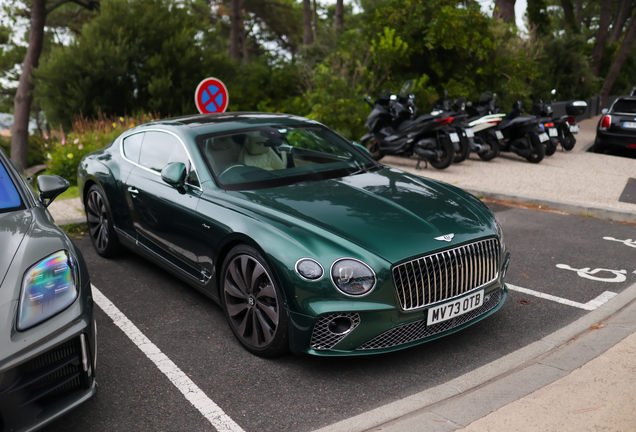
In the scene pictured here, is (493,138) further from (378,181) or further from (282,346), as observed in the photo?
(282,346)

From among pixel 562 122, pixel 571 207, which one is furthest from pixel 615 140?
pixel 571 207

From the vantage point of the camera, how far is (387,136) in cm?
1159

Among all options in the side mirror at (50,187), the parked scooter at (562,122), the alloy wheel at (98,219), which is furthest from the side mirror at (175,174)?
the parked scooter at (562,122)

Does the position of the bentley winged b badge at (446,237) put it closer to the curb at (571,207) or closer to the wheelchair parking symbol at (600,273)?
the wheelchair parking symbol at (600,273)

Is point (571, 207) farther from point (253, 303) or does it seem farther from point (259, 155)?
point (253, 303)

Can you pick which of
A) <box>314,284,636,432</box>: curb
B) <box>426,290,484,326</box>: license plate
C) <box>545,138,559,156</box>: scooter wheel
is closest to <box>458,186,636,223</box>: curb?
<box>314,284,636,432</box>: curb

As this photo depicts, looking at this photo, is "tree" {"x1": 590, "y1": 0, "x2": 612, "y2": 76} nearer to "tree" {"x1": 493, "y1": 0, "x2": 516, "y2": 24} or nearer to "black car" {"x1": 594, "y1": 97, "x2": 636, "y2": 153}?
"tree" {"x1": 493, "y1": 0, "x2": 516, "y2": 24}

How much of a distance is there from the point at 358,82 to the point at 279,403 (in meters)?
12.5

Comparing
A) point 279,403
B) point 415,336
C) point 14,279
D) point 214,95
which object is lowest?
point 279,403

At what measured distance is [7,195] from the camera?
339cm

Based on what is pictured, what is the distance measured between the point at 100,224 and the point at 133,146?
95 cm

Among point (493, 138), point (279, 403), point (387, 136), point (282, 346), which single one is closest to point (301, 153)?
point (282, 346)

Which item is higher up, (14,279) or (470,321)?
(14,279)

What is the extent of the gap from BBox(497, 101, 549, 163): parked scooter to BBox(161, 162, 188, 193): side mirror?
975cm
